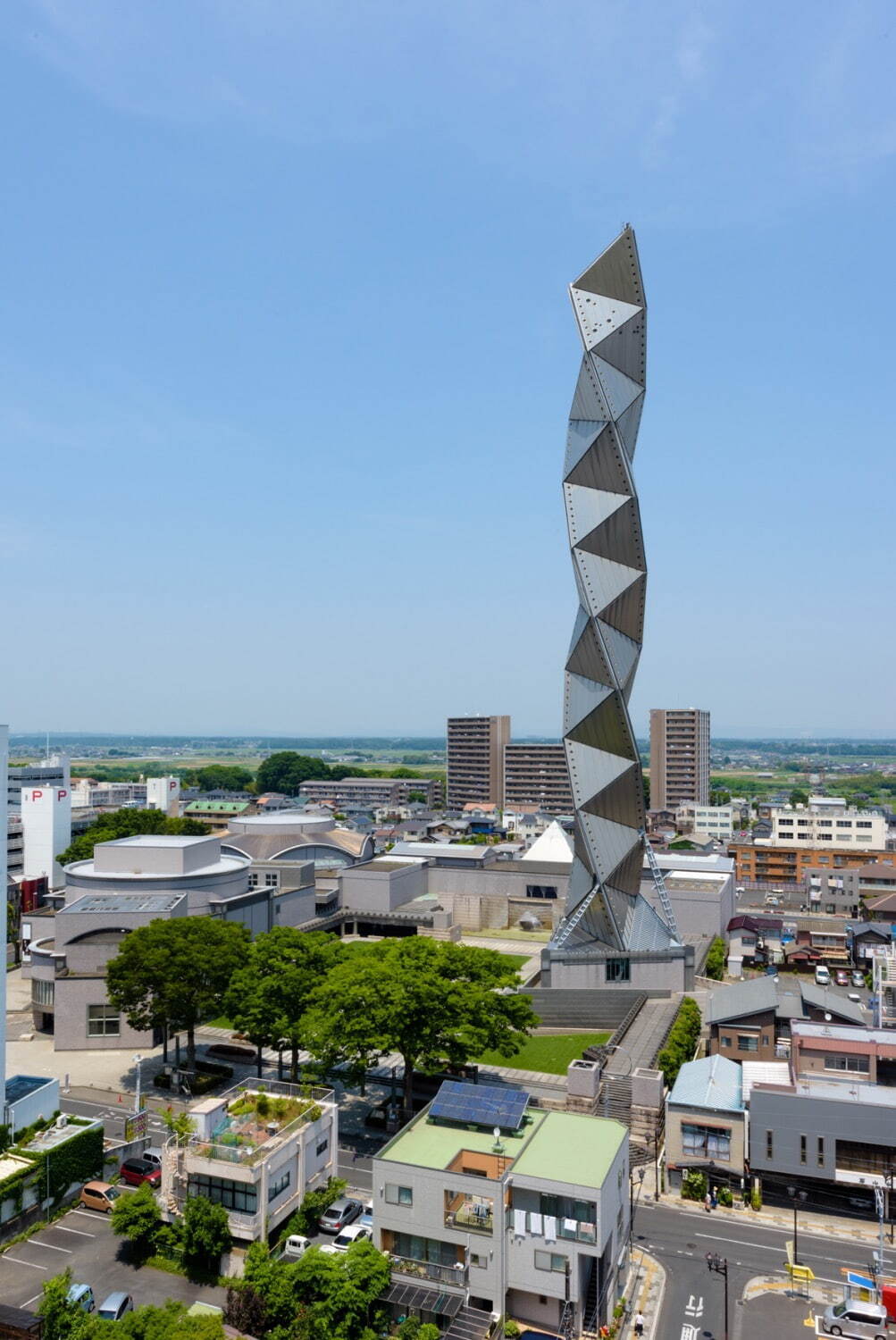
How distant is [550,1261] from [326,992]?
17.7 m

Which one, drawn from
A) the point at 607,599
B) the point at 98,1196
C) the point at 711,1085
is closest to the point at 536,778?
the point at 607,599

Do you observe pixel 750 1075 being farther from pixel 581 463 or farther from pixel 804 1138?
pixel 581 463

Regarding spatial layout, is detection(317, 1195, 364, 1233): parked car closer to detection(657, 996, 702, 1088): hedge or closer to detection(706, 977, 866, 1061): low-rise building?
detection(657, 996, 702, 1088): hedge

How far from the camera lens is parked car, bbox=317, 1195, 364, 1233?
114 feet

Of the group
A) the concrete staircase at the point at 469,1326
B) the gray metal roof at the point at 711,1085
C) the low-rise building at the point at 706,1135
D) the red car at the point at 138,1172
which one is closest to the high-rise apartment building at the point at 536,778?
the gray metal roof at the point at 711,1085

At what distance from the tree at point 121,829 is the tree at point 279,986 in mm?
47460

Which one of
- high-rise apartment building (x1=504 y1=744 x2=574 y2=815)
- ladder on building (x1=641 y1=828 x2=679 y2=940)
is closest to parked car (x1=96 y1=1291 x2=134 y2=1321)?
ladder on building (x1=641 y1=828 x2=679 y2=940)

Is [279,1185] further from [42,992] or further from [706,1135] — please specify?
[42,992]

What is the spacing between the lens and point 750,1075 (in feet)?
143

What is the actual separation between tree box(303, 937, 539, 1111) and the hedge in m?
7.71

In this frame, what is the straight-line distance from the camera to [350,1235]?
3331cm

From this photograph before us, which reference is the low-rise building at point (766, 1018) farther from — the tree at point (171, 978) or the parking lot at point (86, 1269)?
the parking lot at point (86, 1269)

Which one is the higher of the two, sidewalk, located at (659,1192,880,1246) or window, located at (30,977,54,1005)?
window, located at (30,977,54,1005)

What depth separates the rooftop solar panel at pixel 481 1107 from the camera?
3381cm
